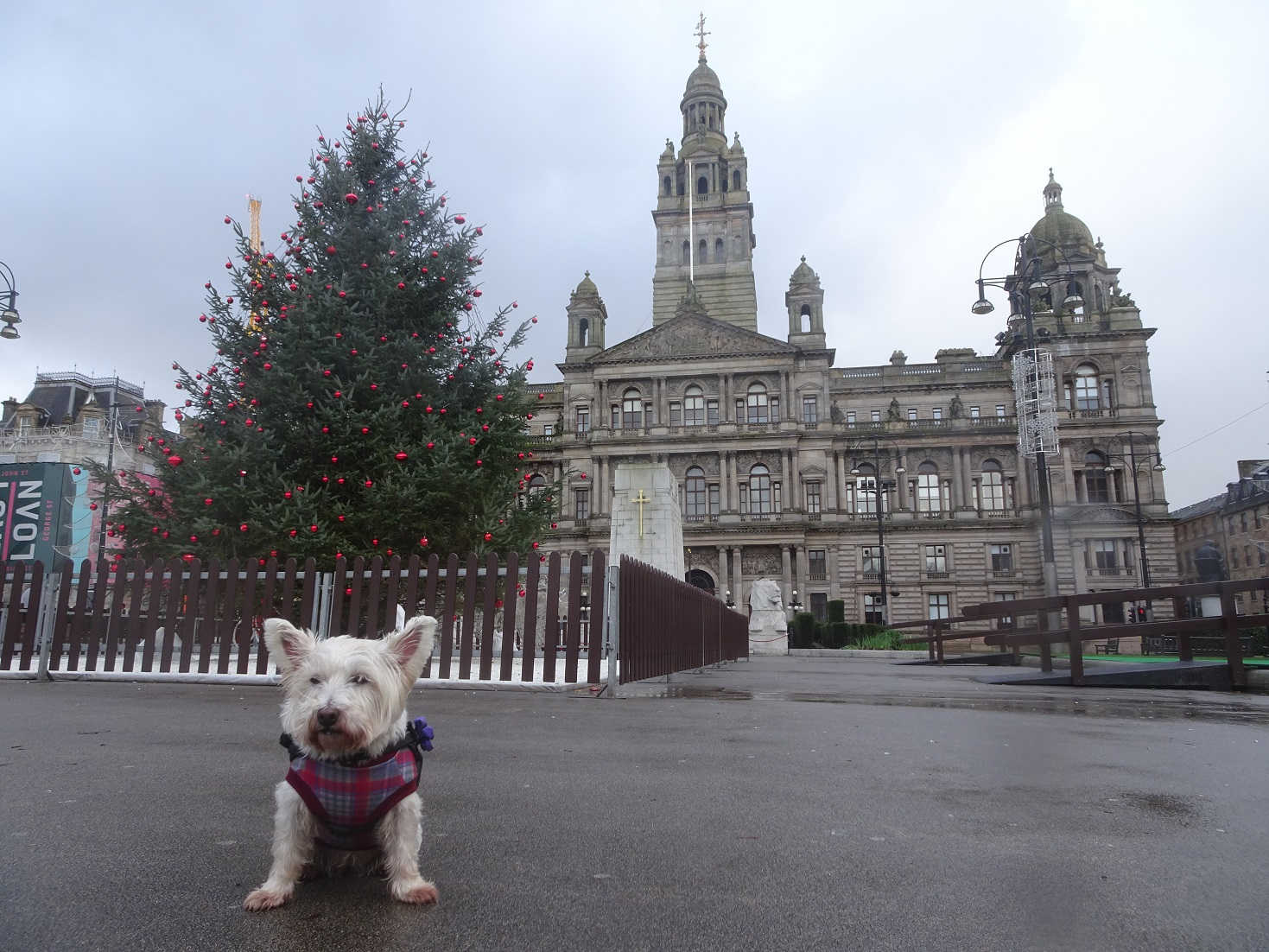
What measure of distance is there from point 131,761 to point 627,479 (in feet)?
55.5

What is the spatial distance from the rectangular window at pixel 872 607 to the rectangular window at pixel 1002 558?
6.94 m

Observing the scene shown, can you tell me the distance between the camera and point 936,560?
52062 mm

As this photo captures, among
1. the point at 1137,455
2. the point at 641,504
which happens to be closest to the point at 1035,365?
the point at 641,504

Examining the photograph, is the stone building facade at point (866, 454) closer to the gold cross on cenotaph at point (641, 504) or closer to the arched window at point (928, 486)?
the arched window at point (928, 486)

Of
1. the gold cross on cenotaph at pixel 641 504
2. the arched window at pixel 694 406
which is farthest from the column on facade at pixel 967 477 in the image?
the gold cross on cenotaph at pixel 641 504

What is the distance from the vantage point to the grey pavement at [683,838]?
7.43 ft

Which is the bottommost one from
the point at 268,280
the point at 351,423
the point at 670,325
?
the point at 351,423

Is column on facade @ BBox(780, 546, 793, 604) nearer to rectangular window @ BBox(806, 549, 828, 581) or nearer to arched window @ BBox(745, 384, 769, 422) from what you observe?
rectangular window @ BBox(806, 549, 828, 581)

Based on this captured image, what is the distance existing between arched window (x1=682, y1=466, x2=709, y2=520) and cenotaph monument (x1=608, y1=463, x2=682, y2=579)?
3154 centimetres

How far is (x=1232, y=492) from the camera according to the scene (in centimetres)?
5944

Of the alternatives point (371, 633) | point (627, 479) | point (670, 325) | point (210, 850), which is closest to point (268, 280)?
point (371, 633)

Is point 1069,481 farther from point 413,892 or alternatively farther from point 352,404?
point 413,892

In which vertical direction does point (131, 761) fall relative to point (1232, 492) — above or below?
below

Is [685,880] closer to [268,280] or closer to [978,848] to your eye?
[978,848]
